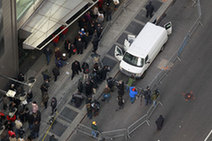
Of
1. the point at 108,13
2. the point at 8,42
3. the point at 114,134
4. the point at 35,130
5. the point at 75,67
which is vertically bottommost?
the point at 35,130

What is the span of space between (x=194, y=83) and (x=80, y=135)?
31.2 feet

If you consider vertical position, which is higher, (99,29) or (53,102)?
(99,29)

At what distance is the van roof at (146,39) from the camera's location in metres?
53.9

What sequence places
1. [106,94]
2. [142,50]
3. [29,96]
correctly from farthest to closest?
1. [142,50]
2. [106,94]
3. [29,96]

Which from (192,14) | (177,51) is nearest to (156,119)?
(177,51)

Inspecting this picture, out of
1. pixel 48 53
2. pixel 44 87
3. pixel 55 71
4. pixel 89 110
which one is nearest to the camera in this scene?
pixel 89 110

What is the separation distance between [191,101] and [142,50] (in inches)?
209

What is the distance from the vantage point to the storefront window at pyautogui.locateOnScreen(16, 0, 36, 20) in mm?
52438

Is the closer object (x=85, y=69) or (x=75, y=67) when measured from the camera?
(x=85, y=69)

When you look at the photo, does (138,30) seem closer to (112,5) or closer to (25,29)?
(112,5)

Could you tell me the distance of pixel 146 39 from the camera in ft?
179

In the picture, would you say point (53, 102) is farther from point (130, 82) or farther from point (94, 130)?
point (130, 82)

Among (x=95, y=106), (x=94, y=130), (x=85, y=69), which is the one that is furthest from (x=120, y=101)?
(x=85, y=69)

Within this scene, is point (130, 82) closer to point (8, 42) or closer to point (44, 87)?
point (44, 87)
